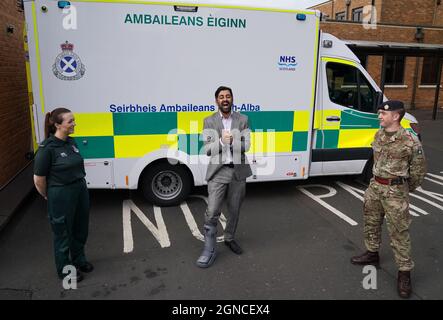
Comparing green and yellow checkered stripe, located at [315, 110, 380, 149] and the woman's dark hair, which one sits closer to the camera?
the woman's dark hair

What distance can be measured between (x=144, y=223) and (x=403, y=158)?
3169mm

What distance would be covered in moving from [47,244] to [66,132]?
1.76 metres

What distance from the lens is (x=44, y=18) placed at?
14.7ft

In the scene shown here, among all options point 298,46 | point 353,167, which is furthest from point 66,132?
point 353,167

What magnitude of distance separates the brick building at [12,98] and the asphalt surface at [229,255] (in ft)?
3.82

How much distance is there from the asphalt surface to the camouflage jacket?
1074mm

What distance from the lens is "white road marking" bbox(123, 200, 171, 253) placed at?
171 inches

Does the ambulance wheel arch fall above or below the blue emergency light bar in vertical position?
below

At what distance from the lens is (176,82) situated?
16.2ft

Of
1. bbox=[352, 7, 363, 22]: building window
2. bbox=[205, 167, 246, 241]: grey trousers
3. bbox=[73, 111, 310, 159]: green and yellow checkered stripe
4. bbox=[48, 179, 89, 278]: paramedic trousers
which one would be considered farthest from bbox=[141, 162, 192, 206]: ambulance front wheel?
bbox=[352, 7, 363, 22]: building window

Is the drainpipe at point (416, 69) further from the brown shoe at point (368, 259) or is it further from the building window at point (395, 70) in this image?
the brown shoe at point (368, 259)

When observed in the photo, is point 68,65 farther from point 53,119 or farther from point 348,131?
point 348,131

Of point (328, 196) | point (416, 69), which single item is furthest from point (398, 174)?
point (416, 69)

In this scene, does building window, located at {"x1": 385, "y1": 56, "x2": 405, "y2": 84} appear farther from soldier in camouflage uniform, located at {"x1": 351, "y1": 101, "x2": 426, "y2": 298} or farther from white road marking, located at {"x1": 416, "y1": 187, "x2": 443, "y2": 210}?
soldier in camouflage uniform, located at {"x1": 351, "y1": 101, "x2": 426, "y2": 298}
